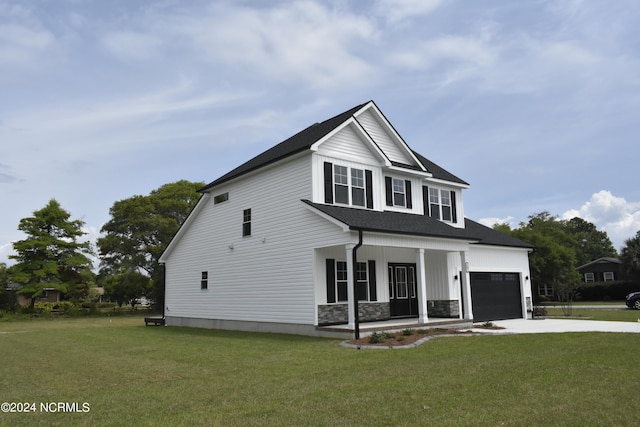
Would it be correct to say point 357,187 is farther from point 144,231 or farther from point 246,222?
point 144,231

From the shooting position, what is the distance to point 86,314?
3966cm

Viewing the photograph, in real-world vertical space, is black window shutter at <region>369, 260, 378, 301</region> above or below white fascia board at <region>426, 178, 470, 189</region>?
below

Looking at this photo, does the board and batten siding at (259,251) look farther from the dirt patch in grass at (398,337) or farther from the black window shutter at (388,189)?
the black window shutter at (388,189)

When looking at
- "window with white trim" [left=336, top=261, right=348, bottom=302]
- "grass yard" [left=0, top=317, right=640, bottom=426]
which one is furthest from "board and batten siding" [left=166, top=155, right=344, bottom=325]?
"grass yard" [left=0, top=317, right=640, bottom=426]

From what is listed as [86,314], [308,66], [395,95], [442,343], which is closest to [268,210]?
[308,66]

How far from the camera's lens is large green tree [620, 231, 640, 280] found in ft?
137

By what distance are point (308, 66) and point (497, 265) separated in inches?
507

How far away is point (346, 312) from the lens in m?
16.9

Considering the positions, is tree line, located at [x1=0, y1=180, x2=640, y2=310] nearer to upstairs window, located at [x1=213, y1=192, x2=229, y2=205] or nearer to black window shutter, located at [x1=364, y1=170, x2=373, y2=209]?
upstairs window, located at [x1=213, y1=192, x2=229, y2=205]

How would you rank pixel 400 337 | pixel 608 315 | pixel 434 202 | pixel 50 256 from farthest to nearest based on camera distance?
pixel 50 256
pixel 608 315
pixel 434 202
pixel 400 337

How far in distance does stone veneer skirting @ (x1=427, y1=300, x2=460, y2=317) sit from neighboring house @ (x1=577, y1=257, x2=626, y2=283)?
124 ft

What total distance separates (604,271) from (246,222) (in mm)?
45511

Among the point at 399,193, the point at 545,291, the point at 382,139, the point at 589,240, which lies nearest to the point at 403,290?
the point at 399,193

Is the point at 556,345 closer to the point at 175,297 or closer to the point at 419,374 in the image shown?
the point at 419,374
